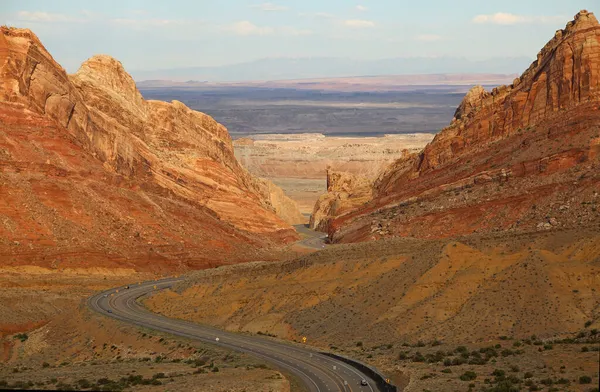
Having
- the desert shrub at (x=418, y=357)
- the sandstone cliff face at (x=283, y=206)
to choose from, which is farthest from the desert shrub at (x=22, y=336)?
the sandstone cliff face at (x=283, y=206)

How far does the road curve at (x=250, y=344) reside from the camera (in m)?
53.1

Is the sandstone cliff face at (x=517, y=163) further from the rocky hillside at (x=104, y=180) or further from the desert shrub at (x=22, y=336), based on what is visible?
the desert shrub at (x=22, y=336)

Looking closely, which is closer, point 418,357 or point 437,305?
point 418,357

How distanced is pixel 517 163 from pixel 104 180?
119ft

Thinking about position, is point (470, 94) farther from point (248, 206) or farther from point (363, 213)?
point (248, 206)

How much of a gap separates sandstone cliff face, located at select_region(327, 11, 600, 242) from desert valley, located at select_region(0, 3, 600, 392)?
0.21m

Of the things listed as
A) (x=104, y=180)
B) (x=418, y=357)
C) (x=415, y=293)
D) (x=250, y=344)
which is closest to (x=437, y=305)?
(x=415, y=293)

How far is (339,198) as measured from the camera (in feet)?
456

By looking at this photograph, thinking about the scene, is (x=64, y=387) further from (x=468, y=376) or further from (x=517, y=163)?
(x=517, y=163)

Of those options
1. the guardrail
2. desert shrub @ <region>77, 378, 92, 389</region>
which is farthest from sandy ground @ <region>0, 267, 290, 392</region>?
the guardrail

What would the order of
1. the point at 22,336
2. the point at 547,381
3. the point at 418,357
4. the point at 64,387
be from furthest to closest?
the point at 22,336, the point at 418,357, the point at 64,387, the point at 547,381

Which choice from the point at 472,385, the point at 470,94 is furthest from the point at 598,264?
the point at 470,94

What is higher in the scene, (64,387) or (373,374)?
(64,387)

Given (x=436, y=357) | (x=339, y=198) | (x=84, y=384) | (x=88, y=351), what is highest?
(x=84, y=384)
